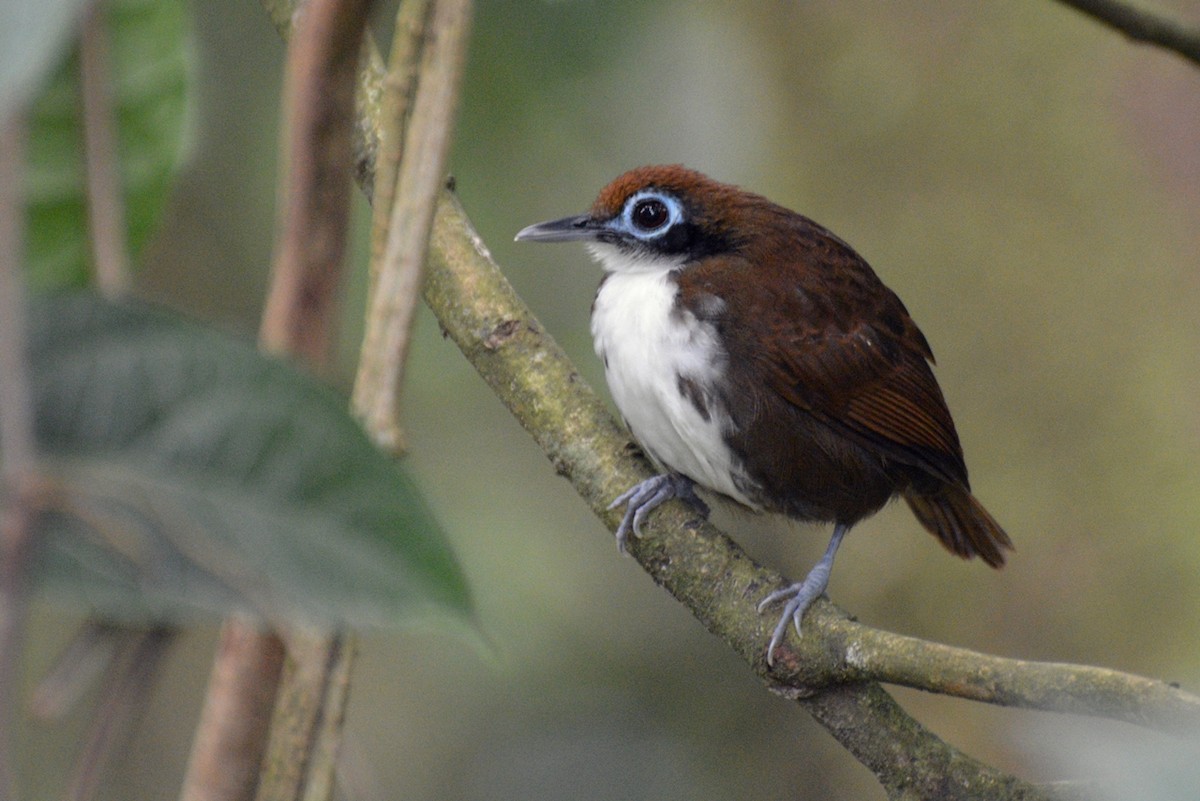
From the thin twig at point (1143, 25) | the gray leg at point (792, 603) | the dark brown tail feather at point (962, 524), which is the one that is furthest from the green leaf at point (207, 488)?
the dark brown tail feather at point (962, 524)

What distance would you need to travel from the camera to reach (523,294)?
13.9 feet

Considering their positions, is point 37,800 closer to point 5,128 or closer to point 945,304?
point 945,304

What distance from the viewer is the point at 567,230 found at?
303cm

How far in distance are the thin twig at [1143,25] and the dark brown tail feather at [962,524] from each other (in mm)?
1136

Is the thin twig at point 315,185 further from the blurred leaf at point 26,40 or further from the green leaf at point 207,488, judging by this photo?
the blurred leaf at point 26,40

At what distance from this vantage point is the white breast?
8.75 ft

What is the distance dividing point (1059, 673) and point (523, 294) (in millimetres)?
2769

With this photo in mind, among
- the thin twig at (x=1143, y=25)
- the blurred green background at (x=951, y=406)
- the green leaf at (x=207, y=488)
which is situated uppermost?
the thin twig at (x=1143, y=25)

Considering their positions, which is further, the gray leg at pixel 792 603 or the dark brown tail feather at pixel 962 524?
the dark brown tail feather at pixel 962 524

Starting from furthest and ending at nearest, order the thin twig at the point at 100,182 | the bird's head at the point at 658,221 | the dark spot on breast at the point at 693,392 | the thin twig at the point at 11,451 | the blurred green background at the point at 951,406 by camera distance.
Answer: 1. the blurred green background at the point at 951,406
2. the bird's head at the point at 658,221
3. the dark spot on breast at the point at 693,392
4. the thin twig at the point at 100,182
5. the thin twig at the point at 11,451

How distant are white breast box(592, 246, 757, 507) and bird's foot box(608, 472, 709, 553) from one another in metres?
0.06

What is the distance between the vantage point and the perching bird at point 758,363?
2676mm

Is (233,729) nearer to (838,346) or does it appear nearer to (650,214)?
(838,346)

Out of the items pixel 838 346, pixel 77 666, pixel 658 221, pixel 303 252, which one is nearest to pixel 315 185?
pixel 303 252
